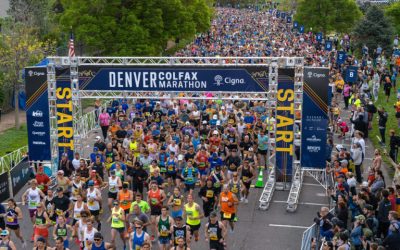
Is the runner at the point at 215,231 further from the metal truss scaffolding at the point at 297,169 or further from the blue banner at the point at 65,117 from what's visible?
the blue banner at the point at 65,117

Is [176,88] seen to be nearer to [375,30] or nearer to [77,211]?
[77,211]

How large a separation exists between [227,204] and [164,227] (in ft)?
6.55

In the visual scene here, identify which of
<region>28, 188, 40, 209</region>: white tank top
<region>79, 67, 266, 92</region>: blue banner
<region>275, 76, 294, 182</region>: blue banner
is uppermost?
<region>79, 67, 266, 92</region>: blue banner

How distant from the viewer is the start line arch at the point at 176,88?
766 inches

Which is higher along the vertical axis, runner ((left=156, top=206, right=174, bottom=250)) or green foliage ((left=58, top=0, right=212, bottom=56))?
green foliage ((left=58, top=0, right=212, bottom=56))

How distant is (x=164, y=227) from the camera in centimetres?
1362

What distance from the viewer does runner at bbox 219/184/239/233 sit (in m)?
14.9

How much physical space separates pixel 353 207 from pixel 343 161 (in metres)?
2.68

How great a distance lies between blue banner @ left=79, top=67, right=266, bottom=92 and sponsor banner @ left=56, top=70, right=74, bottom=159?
1.30m

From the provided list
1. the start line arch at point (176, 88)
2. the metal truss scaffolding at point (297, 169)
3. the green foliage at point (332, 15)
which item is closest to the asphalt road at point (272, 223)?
the metal truss scaffolding at point (297, 169)

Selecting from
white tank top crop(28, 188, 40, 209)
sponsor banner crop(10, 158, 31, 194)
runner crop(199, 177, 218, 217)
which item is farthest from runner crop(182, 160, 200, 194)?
sponsor banner crop(10, 158, 31, 194)

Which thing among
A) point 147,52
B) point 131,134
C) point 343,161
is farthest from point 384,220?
point 147,52

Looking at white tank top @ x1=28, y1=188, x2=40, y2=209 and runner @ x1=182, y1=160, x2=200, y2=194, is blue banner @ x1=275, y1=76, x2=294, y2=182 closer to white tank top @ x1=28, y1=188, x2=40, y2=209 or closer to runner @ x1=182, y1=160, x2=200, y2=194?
runner @ x1=182, y1=160, x2=200, y2=194

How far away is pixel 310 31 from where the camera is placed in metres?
66.0
